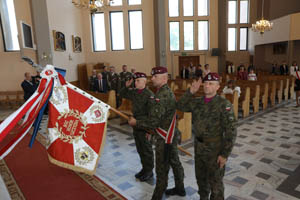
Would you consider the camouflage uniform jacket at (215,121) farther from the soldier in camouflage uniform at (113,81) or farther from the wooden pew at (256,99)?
the soldier in camouflage uniform at (113,81)

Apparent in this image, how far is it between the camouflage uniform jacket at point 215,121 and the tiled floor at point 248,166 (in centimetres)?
111

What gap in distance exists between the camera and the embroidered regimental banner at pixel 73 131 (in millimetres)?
2201

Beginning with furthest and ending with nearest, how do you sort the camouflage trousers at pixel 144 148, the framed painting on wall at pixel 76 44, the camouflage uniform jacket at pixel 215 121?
1. the framed painting on wall at pixel 76 44
2. the camouflage trousers at pixel 144 148
3. the camouflage uniform jacket at pixel 215 121

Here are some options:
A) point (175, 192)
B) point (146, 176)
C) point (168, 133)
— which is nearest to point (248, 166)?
point (175, 192)

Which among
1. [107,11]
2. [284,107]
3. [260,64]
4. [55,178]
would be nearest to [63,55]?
[107,11]

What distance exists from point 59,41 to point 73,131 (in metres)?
9.41

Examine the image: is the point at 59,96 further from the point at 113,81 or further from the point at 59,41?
the point at 59,41

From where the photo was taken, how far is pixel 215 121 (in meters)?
2.16

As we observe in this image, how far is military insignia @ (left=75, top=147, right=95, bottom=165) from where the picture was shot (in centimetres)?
224

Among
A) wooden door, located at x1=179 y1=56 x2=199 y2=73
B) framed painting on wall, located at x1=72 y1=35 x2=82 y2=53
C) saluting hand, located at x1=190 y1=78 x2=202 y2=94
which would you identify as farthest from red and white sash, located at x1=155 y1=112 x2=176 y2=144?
wooden door, located at x1=179 y1=56 x2=199 y2=73

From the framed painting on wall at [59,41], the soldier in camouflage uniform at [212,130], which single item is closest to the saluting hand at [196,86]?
the soldier in camouflage uniform at [212,130]

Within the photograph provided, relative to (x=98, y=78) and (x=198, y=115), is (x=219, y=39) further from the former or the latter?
(x=198, y=115)

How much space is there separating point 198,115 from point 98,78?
6.61 m

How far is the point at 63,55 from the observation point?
10852 mm
